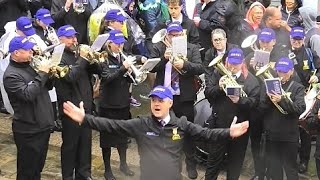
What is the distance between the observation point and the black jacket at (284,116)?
6.26 meters

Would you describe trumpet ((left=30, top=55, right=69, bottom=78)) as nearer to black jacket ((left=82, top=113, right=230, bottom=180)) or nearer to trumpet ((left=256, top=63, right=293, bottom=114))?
black jacket ((left=82, top=113, right=230, bottom=180))

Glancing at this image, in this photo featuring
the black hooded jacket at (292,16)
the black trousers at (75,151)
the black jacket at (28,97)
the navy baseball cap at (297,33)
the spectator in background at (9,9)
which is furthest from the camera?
the spectator in background at (9,9)

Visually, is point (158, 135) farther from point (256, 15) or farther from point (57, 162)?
point (256, 15)

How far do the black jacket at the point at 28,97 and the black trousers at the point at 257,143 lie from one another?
2697 millimetres

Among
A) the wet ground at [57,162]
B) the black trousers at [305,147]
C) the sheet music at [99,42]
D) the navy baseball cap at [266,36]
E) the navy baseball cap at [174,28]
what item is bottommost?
the wet ground at [57,162]

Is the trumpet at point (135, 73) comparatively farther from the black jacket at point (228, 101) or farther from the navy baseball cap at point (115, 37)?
the black jacket at point (228, 101)

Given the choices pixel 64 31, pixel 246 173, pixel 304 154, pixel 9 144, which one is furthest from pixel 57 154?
pixel 304 154

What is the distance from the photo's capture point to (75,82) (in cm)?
650

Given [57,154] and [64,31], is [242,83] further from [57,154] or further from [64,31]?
[57,154]

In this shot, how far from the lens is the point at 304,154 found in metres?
7.47

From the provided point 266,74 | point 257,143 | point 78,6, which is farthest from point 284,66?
point 78,6

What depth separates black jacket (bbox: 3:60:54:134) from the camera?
19.0ft

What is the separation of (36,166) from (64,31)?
65.9 inches

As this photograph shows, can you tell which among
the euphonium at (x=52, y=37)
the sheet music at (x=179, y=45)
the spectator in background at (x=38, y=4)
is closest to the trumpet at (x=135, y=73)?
the sheet music at (x=179, y=45)
